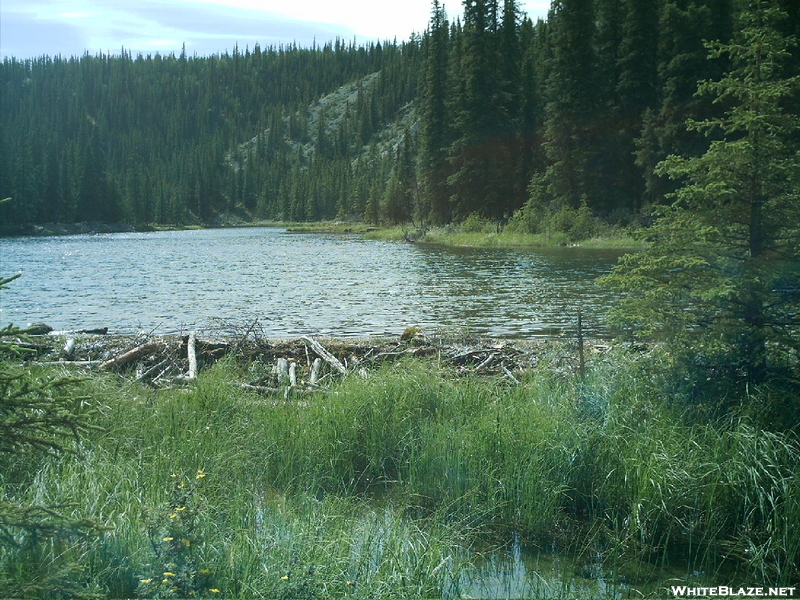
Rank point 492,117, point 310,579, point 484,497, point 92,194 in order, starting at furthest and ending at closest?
point 92,194 → point 492,117 → point 484,497 → point 310,579

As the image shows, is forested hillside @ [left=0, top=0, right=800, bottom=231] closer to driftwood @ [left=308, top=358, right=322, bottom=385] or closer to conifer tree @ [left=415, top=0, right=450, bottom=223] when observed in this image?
conifer tree @ [left=415, top=0, right=450, bottom=223]

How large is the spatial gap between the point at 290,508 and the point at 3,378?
97.1 inches

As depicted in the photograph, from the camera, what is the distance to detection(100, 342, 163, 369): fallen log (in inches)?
385

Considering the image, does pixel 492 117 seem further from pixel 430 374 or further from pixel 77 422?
pixel 77 422

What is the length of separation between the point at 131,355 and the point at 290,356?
86.7 inches

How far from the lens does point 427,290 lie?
23.1 m

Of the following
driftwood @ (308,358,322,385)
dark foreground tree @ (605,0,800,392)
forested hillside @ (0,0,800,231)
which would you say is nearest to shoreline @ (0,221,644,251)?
forested hillside @ (0,0,800,231)

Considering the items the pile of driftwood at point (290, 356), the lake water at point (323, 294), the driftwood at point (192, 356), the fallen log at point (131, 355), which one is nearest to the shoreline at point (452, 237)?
the lake water at point (323, 294)

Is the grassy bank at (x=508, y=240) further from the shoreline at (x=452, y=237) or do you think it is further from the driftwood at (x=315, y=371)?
the driftwood at (x=315, y=371)

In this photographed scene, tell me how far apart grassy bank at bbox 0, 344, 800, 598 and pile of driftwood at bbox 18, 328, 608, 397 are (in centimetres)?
147

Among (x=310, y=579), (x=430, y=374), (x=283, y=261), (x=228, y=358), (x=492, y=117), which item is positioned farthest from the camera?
(x=492, y=117)

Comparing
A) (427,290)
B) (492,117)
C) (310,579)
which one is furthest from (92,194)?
(310,579)

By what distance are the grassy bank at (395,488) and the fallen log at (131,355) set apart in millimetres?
2195

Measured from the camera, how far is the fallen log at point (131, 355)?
32.1 feet
